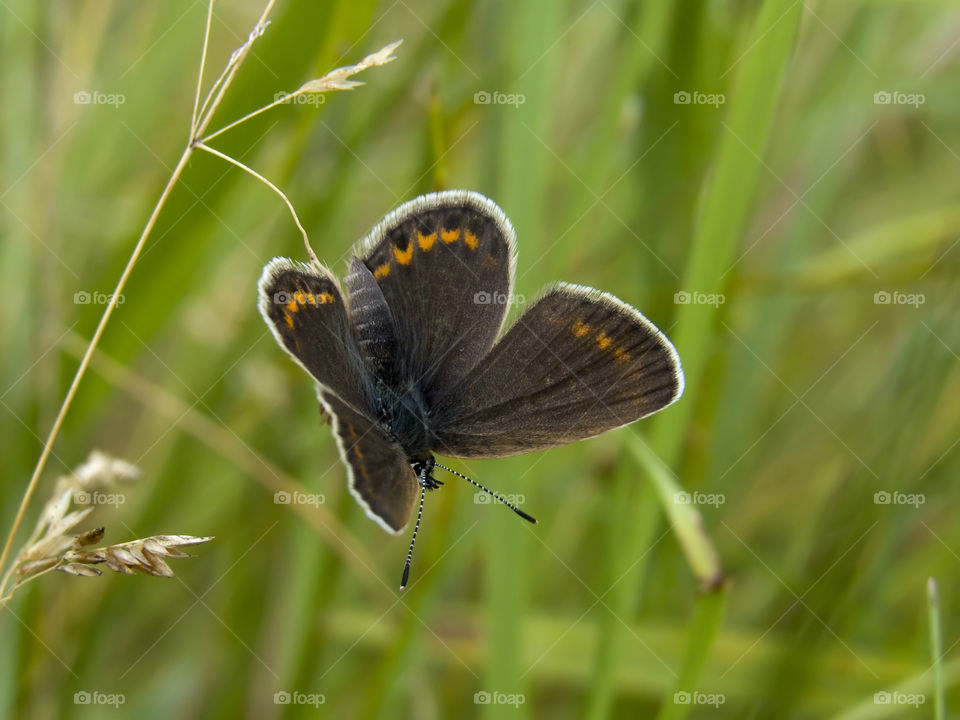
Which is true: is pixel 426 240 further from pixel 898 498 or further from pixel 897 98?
pixel 897 98

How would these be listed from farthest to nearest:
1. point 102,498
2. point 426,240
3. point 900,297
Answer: point 900,297 → point 102,498 → point 426,240

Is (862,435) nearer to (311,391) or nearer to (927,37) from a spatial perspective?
(927,37)

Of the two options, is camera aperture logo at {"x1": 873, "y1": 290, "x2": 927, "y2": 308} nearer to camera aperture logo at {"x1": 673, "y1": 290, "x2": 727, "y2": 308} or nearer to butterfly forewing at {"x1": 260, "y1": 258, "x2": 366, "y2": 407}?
camera aperture logo at {"x1": 673, "y1": 290, "x2": 727, "y2": 308}

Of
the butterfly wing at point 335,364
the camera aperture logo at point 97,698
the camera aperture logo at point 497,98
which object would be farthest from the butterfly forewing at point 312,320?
the camera aperture logo at point 97,698

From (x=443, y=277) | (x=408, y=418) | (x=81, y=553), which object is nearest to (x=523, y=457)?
(x=408, y=418)

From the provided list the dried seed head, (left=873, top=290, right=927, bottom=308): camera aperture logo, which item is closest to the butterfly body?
the dried seed head

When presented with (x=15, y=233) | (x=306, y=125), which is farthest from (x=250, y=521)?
(x=306, y=125)
